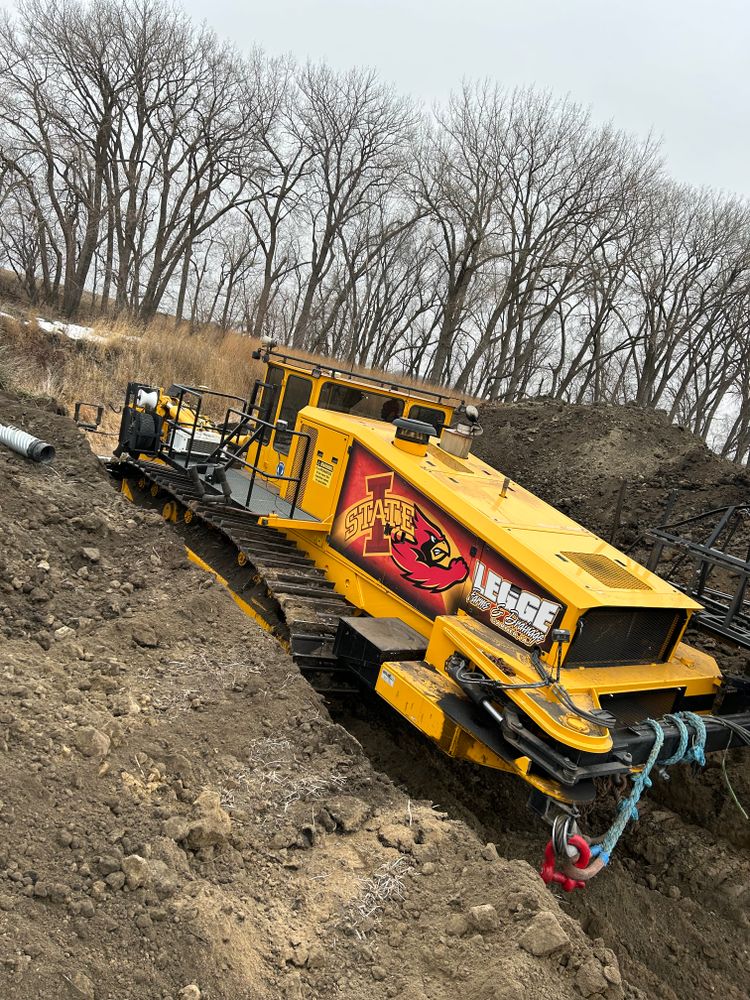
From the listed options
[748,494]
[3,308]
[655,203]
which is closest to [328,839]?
[748,494]

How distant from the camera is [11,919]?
2463 mm

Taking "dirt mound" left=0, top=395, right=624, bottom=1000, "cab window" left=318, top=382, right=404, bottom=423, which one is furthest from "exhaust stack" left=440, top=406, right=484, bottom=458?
"dirt mound" left=0, top=395, right=624, bottom=1000

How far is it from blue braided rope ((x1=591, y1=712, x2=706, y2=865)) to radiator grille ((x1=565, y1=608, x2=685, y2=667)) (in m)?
0.55

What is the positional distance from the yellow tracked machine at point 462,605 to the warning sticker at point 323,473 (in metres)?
0.03

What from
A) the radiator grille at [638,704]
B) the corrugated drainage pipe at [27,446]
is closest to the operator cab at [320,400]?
the corrugated drainage pipe at [27,446]

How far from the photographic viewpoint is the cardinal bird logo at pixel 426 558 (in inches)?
204

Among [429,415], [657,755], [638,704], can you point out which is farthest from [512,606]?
[429,415]

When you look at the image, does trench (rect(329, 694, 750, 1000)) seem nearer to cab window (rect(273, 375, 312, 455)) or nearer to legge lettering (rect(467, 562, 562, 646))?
legge lettering (rect(467, 562, 562, 646))

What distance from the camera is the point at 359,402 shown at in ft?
24.5

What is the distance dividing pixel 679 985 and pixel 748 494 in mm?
9380

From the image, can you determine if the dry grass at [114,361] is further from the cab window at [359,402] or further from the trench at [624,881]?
the trench at [624,881]

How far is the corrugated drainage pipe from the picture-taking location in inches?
277

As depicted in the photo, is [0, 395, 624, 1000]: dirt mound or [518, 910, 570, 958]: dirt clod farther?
[518, 910, 570, 958]: dirt clod

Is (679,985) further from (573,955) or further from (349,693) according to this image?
(349,693)
